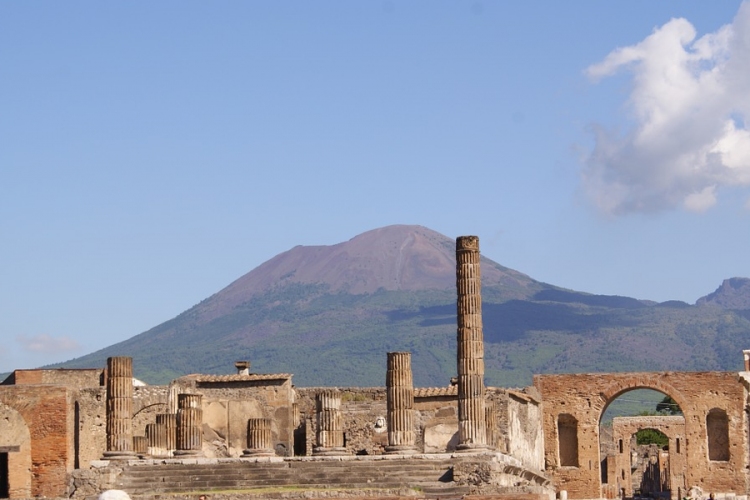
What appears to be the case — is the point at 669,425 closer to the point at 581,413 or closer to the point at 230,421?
the point at 581,413

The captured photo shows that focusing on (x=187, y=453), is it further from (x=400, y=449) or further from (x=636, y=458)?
(x=636, y=458)

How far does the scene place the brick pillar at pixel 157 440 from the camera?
153 ft

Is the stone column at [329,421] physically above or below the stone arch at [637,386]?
below

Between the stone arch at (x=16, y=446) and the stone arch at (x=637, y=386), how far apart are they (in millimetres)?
22222

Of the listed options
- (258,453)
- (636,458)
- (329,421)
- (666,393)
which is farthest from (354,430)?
(636,458)

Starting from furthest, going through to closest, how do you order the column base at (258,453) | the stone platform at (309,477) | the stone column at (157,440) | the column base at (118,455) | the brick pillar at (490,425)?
the stone column at (157,440), the brick pillar at (490,425), the column base at (258,453), the column base at (118,455), the stone platform at (309,477)

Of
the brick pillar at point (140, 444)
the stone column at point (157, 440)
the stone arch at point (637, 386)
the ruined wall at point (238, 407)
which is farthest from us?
the stone arch at point (637, 386)

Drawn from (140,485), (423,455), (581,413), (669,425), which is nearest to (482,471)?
(423,455)

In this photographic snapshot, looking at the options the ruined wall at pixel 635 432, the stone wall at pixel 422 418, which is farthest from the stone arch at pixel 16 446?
the ruined wall at pixel 635 432

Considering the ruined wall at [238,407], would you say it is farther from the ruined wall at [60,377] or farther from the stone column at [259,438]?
the stone column at [259,438]

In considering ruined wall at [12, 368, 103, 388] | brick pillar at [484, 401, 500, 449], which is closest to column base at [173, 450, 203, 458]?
brick pillar at [484, 401, 500, 449]

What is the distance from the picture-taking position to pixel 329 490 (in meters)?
39.8

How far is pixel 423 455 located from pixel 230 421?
37.3 feet

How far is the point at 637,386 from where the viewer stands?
6281 cm
